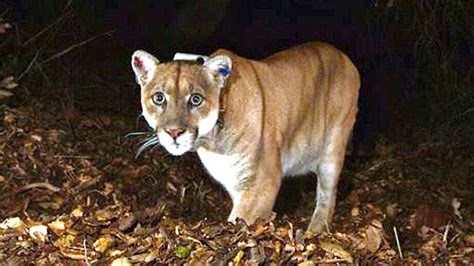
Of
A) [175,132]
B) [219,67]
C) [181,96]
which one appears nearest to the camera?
[175,132]

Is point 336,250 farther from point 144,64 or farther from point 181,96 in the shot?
point 144,64

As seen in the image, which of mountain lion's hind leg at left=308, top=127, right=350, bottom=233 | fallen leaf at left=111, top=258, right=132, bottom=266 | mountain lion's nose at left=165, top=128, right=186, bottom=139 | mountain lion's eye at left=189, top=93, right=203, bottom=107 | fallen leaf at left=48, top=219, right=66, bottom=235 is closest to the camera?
fallen leaf at left=111, top=258, right=132, bottom=266

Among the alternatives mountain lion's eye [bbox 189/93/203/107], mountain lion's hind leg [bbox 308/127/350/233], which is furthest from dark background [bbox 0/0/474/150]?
mountain lion's eye [bbox 189/93/203/107]

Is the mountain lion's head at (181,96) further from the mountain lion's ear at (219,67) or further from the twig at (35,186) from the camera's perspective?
the twig at (35,186)

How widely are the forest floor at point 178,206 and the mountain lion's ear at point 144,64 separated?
0.81 metres

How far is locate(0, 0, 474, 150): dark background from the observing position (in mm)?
9078

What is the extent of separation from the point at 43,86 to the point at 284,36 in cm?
338

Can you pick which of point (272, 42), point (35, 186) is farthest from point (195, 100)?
point (272, 42)

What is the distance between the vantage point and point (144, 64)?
5.86 m

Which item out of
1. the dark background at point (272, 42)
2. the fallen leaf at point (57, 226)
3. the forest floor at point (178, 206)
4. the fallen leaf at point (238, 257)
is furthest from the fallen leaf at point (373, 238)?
the dark background at point (272, 42)

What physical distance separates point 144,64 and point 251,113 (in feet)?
2.46

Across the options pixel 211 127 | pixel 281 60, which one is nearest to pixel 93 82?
pixel 281 60

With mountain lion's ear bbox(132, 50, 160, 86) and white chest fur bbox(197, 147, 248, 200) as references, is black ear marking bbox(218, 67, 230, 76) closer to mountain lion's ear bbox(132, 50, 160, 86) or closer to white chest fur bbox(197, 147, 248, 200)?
mountain lion's ear bbox(132, 50, 160, 86)

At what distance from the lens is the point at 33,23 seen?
10273mm
